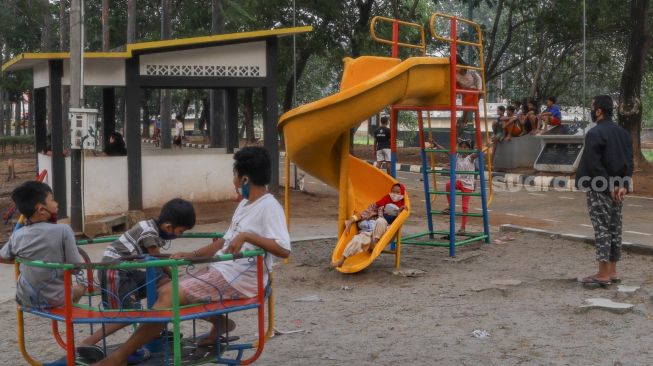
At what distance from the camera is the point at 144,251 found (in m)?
5.29

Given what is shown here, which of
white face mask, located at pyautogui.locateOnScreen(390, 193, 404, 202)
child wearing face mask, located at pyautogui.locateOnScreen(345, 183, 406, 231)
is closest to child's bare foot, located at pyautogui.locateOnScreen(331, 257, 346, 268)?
child wearing face mask, located at pyautogui.locateOnScreen(345, 183, 406, 231)

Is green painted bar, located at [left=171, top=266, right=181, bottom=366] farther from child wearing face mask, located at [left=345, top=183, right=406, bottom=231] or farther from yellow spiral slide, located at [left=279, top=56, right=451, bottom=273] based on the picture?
child wearing face mask, located at [left=345, top=183, right=406, bottom=231]

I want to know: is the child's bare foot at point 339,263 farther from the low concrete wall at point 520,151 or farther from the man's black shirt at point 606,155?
the low concrete wall at point 520,151

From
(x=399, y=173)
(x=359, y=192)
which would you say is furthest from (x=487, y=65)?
(x=359, y=192)

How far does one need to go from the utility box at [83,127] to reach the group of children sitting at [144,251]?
8.02 meters

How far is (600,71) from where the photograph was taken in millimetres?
36250

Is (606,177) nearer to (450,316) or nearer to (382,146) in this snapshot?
(450,316)

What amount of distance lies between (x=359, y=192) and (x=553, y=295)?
118 inches

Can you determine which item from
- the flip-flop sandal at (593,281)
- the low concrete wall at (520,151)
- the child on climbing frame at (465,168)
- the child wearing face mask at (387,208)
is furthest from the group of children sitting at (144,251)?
the low concrete wall at (520,151)

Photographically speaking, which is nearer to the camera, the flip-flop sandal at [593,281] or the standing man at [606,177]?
the standing man at [606,177]

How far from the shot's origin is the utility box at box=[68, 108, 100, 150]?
13164mm

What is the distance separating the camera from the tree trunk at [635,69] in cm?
2138

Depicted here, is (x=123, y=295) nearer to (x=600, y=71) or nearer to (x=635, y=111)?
(x=635, y=111)

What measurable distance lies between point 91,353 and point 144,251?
0.66 m
